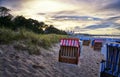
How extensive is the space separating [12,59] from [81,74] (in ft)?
11.1

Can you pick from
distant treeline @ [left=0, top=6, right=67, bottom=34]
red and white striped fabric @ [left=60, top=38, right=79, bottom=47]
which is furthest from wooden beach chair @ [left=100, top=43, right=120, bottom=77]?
distant treeline @ [left=0, top=6, right=67, bottom=34]

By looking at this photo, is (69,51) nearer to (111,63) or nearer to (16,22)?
(111,63)

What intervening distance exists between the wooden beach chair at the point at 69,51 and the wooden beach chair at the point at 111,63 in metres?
3.91

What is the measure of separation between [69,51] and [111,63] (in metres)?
4.38

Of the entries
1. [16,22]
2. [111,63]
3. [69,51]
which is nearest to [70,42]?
[69,51]

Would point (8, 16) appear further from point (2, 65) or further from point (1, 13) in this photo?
point (2, 65)

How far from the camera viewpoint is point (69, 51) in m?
12.9

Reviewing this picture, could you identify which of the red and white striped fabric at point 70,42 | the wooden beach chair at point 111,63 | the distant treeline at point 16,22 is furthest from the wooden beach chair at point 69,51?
the distant treeline at point 16,22

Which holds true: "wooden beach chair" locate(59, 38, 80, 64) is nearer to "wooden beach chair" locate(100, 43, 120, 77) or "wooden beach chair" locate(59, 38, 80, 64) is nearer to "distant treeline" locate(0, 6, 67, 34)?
"wooden beach chair" locate(100, 43, 120, 77)

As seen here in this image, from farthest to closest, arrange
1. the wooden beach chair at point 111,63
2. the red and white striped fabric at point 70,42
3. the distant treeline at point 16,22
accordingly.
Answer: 1. the distant treeline at point 16,22
2. the red and white striped fabric at point 70,42
3. the wooden beach chair at point 111,63

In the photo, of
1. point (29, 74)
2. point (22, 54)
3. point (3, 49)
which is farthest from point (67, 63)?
point (29, 74)

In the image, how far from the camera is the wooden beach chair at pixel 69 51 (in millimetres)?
12773

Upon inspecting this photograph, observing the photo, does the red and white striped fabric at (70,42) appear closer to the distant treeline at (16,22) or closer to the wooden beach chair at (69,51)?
the wooden beach chair at (69,51)

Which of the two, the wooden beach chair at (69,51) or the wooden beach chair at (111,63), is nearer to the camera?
the wooden beach chair at (111,63)
